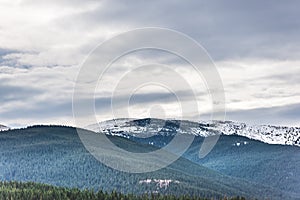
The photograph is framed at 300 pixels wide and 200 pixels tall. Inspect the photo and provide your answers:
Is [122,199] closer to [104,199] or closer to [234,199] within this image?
[104,199]

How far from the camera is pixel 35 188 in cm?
16438

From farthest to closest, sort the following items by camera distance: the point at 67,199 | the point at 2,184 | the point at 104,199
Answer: the point at 2,184, the point at 104,199, the point at 67,199

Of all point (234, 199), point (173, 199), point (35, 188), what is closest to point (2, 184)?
point (35, 188)

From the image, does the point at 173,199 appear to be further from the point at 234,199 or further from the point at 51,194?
the point at 51,194

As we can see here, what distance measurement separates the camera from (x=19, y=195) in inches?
5768

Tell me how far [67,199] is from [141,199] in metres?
24.3

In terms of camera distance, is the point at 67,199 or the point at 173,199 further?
the point at 173,199

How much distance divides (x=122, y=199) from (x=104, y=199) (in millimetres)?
6922

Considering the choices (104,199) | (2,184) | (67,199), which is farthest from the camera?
(2,184)

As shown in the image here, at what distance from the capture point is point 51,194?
150375 millimetres

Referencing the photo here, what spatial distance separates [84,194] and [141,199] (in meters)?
18.3

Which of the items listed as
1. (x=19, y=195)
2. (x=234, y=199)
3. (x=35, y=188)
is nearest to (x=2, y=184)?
(x=35, y=188)

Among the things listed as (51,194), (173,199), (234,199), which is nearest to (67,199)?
(51,194)

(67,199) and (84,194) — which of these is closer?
(67,199)
